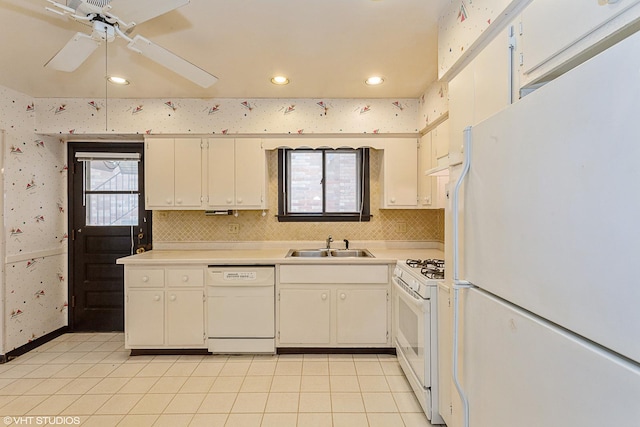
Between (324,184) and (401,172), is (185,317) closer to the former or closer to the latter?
(324,184)

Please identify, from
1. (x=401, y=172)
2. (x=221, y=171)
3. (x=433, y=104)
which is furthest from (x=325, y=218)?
(x=433, y=104)

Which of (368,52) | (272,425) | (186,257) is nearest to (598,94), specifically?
(368,52)

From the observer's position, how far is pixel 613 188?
61cm

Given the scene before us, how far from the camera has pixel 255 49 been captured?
2336 millimetres

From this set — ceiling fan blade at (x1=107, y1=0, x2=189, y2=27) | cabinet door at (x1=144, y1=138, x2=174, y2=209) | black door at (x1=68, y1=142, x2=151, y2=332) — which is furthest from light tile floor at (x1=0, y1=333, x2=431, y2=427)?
ceiling fan blade at (x1=107, y1=0, x2=189, y2=27)

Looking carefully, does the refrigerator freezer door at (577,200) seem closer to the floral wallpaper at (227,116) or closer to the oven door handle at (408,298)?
the oven door handle at (408,298)

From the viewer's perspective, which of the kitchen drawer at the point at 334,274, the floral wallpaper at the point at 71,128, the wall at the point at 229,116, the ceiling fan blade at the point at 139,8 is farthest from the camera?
the wall at the point at 229,116

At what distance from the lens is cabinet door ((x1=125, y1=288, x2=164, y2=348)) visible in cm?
296

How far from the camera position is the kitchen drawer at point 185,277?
297cm

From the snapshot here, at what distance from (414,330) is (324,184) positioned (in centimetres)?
187

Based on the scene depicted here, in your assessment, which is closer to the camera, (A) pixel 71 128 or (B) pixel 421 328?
(B) pixel 421 328

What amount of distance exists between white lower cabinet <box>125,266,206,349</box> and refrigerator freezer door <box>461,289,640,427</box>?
7.99ft

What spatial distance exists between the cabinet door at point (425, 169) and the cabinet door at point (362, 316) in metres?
0.98

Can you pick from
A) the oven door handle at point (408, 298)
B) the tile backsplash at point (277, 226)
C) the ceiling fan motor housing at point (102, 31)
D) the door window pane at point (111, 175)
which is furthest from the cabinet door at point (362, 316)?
the door window pane at point (111, 175)
